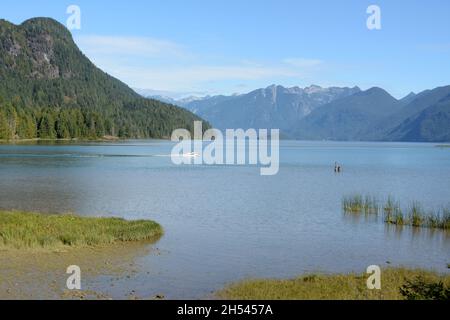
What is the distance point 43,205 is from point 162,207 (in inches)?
493

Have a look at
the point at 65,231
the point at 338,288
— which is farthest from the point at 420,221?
the point at 65,231

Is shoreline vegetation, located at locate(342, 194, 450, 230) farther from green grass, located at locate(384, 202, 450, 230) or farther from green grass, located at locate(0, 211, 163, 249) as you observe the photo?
green grass, located at locate(0, 211, 163, 249)

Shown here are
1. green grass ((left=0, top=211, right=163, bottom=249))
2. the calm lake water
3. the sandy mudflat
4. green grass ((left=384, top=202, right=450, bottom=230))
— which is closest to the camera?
the sandy mudflat

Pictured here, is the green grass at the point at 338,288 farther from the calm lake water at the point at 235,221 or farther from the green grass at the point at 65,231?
the green grass at the point at 65,231

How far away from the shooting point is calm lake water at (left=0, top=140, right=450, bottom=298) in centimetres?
3170

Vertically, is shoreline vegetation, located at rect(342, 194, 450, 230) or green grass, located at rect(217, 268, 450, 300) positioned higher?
green grass, located at rect(217, 268, 450, 300)

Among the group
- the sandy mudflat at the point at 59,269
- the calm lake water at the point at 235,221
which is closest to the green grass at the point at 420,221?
the calm lake water at the point at 235,221

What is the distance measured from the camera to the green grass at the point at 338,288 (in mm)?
24516

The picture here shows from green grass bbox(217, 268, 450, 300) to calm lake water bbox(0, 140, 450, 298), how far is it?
2.06m

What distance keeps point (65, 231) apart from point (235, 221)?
18012 millimetres

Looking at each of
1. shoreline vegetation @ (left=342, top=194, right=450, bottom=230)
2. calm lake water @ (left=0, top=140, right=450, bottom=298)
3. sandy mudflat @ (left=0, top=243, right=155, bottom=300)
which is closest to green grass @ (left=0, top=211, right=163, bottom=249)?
sandy mudflat @ (left=0, top=243, right=155, bottom=300)

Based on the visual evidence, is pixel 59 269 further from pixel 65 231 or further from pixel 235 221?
pixel 235 221

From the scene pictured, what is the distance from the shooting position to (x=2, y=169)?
101m

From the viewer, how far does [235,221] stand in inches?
1992
